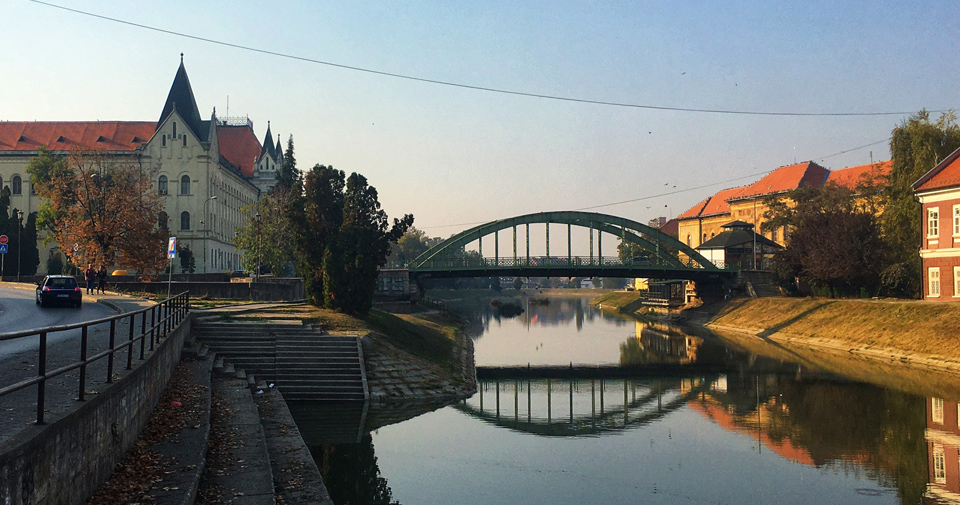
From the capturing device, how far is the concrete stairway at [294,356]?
2847cm

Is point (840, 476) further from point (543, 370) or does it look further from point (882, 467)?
point (543, 370)

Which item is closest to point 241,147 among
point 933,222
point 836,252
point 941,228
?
point 836,252

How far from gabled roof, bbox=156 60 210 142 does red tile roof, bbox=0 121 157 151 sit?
3857mm

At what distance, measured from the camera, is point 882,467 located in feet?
66.9

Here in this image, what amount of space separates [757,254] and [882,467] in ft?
206

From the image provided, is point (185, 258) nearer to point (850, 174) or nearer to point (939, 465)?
point (939, 465)

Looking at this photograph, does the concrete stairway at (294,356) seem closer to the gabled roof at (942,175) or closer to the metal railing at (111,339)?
the metal railing at (111,339)

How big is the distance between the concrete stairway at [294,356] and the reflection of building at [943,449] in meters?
17.8

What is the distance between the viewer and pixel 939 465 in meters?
20.6

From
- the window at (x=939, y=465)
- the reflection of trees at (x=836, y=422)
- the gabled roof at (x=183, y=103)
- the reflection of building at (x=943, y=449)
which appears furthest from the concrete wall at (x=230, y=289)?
the gabled roof at (x=183, y=103)

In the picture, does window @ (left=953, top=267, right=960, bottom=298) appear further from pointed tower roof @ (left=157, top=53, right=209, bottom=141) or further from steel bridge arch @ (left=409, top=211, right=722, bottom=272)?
pointed tower roof @ (left=157, top=53, right=209, bottom=141)

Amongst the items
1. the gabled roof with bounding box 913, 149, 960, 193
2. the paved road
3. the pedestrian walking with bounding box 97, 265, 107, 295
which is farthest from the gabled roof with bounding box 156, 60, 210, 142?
the gabled roof with bounding box 913, 149, 960, 193

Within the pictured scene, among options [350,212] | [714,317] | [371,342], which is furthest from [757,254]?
[371,342]

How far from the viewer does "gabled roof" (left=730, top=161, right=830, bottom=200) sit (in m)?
96.9
